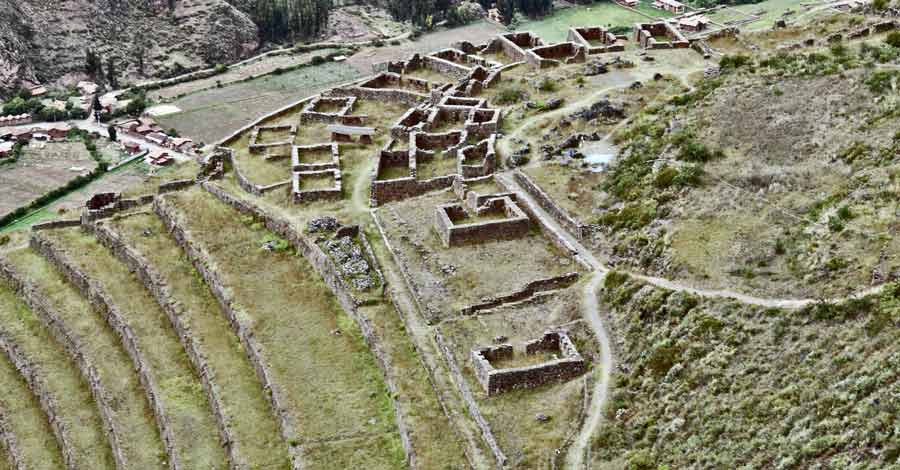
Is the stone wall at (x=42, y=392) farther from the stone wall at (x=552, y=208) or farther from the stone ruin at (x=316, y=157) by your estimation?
the stone wall at (x=552, y=208)

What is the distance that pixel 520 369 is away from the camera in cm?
4284

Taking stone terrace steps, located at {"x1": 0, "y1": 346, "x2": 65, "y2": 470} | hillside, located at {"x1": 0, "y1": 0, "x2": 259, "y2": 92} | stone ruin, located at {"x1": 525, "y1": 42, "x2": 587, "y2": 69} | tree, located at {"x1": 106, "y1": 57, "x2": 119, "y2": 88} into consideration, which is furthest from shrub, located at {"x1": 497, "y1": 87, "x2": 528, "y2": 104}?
hillside, located at {"x1": 0, "y1": 0, "x2": 259, "y2": 92}

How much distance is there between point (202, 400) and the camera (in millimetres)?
49531

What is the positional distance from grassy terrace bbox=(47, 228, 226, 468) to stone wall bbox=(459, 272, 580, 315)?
12946mm

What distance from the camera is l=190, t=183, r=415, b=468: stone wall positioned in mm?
44125

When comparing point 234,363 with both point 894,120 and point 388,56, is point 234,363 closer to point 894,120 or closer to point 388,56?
point 894,120

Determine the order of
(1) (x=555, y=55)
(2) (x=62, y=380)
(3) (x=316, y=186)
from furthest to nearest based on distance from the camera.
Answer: (1) (x=555, y=55) → (3) (x=316, y=186) → (2) (x=62, y=380)

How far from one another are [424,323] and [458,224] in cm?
876

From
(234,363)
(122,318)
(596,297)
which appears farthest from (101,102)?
(596,297)

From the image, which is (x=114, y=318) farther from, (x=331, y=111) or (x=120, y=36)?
(x=120, y=36)

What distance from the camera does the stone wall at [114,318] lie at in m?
47.8

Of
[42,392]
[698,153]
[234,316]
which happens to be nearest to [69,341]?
[42,392]

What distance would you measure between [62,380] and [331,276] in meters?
14.8

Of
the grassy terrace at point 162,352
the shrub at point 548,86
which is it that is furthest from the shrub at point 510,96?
the grassy terrace at point 162,352
